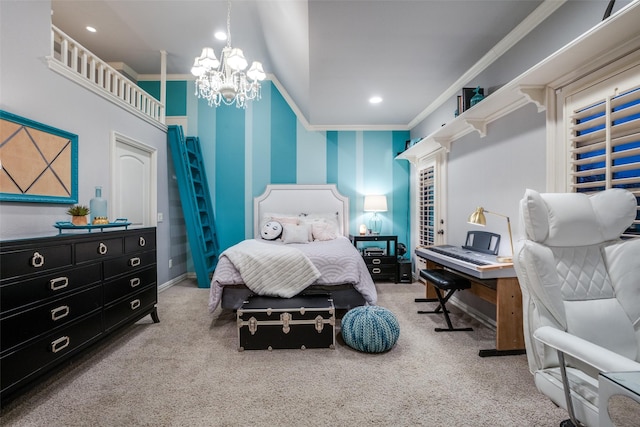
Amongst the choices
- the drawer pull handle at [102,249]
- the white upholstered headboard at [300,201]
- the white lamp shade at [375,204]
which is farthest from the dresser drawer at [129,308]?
the white lamp shade at [375,204]

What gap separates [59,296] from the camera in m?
1.77

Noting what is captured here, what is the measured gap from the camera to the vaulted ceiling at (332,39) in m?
2.12

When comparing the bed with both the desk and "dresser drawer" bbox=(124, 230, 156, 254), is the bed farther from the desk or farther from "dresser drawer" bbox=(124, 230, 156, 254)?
the desk

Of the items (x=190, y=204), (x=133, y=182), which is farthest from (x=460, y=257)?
(x=133, y=182)

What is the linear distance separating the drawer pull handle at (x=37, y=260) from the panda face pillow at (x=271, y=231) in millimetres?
2526

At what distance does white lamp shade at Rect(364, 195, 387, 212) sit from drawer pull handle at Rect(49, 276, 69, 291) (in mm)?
3722

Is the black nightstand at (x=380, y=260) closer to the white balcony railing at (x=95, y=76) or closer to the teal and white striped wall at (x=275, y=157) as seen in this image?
the teal and white striped wall at (x=275, y=157)

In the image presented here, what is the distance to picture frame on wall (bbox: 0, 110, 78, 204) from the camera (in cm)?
196

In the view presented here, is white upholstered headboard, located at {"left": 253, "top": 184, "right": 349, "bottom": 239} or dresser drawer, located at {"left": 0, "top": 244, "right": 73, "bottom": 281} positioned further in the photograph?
white upholstered headboard, located at {"left": 253, "top": 184, "right": 349, "bottom": 239}

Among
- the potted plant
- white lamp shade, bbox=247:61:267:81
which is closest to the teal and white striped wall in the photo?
white lamp shade, bbox=247:61:267:81

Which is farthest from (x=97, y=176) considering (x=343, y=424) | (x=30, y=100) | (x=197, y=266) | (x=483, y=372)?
(x=483, y=372)

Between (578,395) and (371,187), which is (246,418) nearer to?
(578,395)

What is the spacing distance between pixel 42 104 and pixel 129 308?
5.83 ft

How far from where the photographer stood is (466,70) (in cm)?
292
